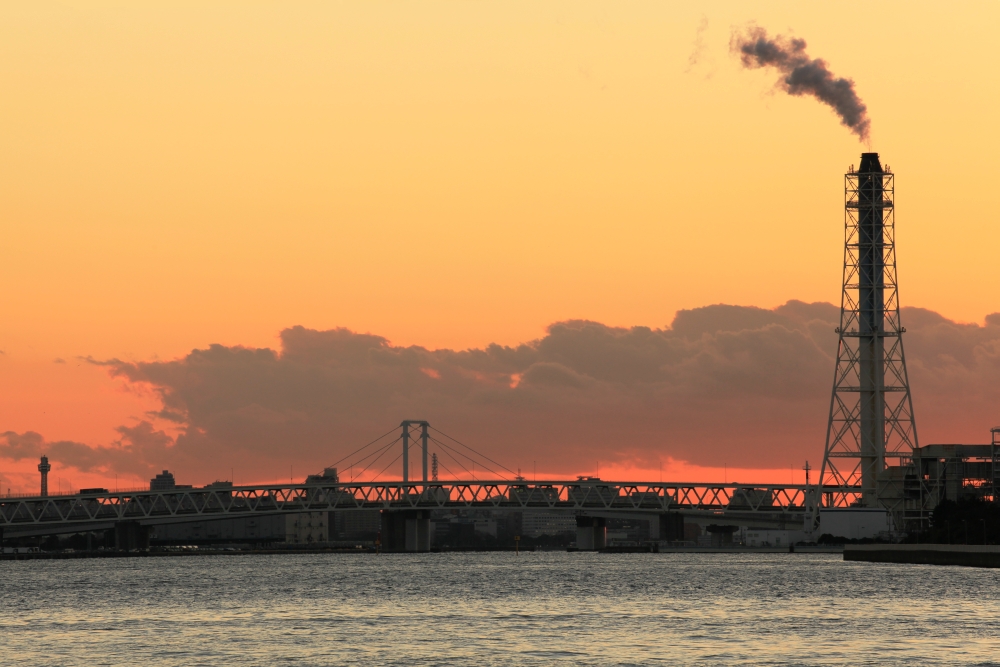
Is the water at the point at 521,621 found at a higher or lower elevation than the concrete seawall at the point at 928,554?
lower

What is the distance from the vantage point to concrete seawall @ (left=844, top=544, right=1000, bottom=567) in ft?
435

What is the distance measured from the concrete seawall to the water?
8.76 feet

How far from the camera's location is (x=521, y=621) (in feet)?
259

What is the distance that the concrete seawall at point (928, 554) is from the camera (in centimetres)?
13250

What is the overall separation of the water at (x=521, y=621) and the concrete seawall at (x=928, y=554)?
2.67m

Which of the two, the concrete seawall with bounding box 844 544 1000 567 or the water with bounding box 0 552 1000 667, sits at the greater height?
the concrete seawall with bounding box 844 544 1000 567

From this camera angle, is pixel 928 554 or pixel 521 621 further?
pixel 928 554

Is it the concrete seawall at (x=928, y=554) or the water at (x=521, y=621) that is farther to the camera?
the concrete seawall at (x=928, y=554)

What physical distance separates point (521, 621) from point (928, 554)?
257 feet

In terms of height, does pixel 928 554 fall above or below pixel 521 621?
above

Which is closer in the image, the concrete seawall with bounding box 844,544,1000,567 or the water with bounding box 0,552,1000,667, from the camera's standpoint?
the water with bounding box 0,552,1000,667

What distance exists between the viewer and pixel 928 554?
146750 millimetres

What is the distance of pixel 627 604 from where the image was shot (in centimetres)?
9175

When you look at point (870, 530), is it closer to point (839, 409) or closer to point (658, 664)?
point (839, 409)
